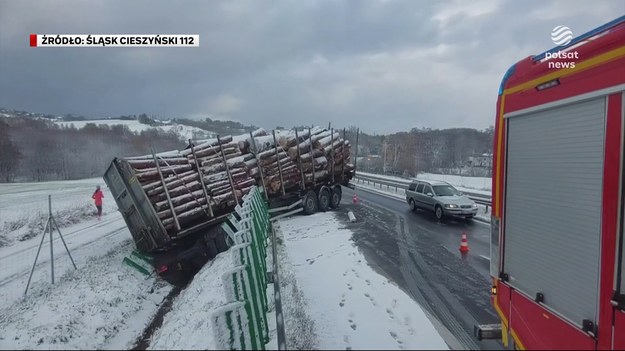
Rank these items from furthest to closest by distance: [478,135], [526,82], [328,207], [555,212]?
[478,135] → [328,207] → [526,82] → [555,212]

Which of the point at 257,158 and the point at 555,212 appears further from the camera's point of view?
the point at 257,158

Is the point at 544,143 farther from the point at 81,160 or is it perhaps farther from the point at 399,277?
the point at 81,160

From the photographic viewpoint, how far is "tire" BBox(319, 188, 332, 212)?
54.7ft

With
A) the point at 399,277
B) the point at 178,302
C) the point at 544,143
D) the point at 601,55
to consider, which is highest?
the point at 601,55

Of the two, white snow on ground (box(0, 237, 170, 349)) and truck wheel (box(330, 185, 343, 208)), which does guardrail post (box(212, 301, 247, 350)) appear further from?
truck wheel (box(330, 185, 343, 208))

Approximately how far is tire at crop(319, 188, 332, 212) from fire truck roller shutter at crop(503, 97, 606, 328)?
13.0 meters

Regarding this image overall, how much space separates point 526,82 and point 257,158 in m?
10.5

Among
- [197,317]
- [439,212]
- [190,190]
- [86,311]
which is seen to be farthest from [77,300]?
[439,212]

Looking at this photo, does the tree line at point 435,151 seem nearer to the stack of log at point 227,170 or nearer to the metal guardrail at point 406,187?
the metal guardrail at point 406,187

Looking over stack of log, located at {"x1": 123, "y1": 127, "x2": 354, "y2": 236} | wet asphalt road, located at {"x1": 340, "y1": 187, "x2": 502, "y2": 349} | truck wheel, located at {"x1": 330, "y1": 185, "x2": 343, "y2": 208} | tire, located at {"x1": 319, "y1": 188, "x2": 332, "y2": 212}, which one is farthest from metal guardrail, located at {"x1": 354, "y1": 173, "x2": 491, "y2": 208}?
stack of log, located at {"x1": 123, "y1": 127, "x2": 354, "y2": 236}

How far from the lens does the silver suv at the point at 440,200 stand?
48.9ft

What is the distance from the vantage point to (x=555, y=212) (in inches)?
121

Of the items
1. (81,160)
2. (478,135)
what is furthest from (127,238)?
(478,135)

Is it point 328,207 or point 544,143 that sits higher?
point 544,143
